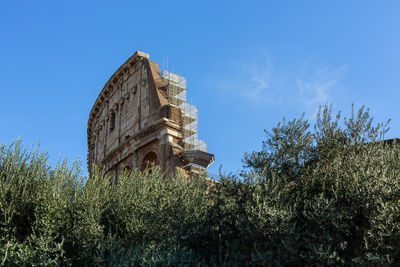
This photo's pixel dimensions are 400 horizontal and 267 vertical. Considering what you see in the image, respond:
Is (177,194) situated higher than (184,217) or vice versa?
(177,194)

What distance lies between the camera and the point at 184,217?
37.5ft

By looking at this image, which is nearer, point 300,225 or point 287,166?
point 300,225

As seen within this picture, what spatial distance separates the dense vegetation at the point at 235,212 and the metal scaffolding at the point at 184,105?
36.7 ft

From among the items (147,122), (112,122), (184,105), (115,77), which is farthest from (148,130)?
(115,77)

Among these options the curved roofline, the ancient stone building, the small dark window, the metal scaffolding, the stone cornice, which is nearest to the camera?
the ancient stone building

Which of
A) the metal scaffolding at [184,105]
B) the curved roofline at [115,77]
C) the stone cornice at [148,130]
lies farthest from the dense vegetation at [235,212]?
the curved roofline at [115,77]

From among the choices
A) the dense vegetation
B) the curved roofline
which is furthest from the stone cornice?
the dense vegetation

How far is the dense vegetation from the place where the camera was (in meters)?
9.20

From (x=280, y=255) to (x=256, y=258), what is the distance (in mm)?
532

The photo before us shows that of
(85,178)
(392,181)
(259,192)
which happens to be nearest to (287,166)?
(259,192)

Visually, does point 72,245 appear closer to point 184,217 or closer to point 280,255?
point 184,217

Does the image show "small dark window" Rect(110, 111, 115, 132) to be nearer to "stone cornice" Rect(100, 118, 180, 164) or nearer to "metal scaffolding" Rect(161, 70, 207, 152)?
"stone cornice" Rect(100, 118, 180, 164)

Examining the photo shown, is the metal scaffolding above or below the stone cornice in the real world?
above

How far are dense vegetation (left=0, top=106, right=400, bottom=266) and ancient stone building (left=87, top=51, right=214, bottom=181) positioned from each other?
742cm
